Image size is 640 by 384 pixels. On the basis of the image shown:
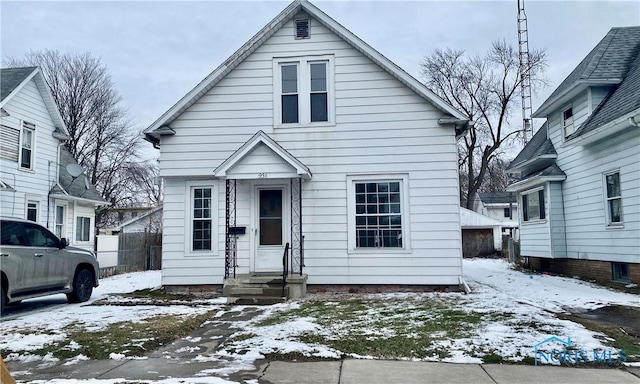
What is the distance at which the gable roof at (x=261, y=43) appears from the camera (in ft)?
36.8

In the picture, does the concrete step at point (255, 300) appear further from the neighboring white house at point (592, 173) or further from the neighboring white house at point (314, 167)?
the neighboring white house at point (592, 173)

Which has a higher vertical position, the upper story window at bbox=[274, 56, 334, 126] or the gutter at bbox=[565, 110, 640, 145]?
the upper story window at bbox=[274, 56, 334, 126]

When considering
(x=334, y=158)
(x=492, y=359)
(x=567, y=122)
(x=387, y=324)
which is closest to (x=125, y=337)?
(x=387, y=324)

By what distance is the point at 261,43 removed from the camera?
11805mm

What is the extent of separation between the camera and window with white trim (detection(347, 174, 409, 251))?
11.3 meters

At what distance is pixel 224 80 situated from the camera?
39.1 feet

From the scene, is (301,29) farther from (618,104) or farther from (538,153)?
(538,153)

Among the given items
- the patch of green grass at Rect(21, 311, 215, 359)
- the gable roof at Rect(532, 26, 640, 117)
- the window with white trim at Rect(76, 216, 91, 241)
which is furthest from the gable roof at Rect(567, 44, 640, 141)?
the window with white trim at Rect(76, 216, 91, 241)

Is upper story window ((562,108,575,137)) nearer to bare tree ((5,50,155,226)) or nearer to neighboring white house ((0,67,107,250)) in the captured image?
neighboring white house ((0,67,107,250))

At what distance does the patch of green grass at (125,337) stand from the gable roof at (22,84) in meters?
10.3

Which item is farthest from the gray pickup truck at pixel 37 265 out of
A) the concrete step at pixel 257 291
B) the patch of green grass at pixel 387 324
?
the patch of green grass at pixel 387 324

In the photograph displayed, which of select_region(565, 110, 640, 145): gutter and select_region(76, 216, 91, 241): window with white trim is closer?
select_region(565, 110, 640, 145): gutter

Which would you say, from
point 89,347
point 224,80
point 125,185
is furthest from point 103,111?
point 89,347

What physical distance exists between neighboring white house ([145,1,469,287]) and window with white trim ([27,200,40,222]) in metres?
7.15
